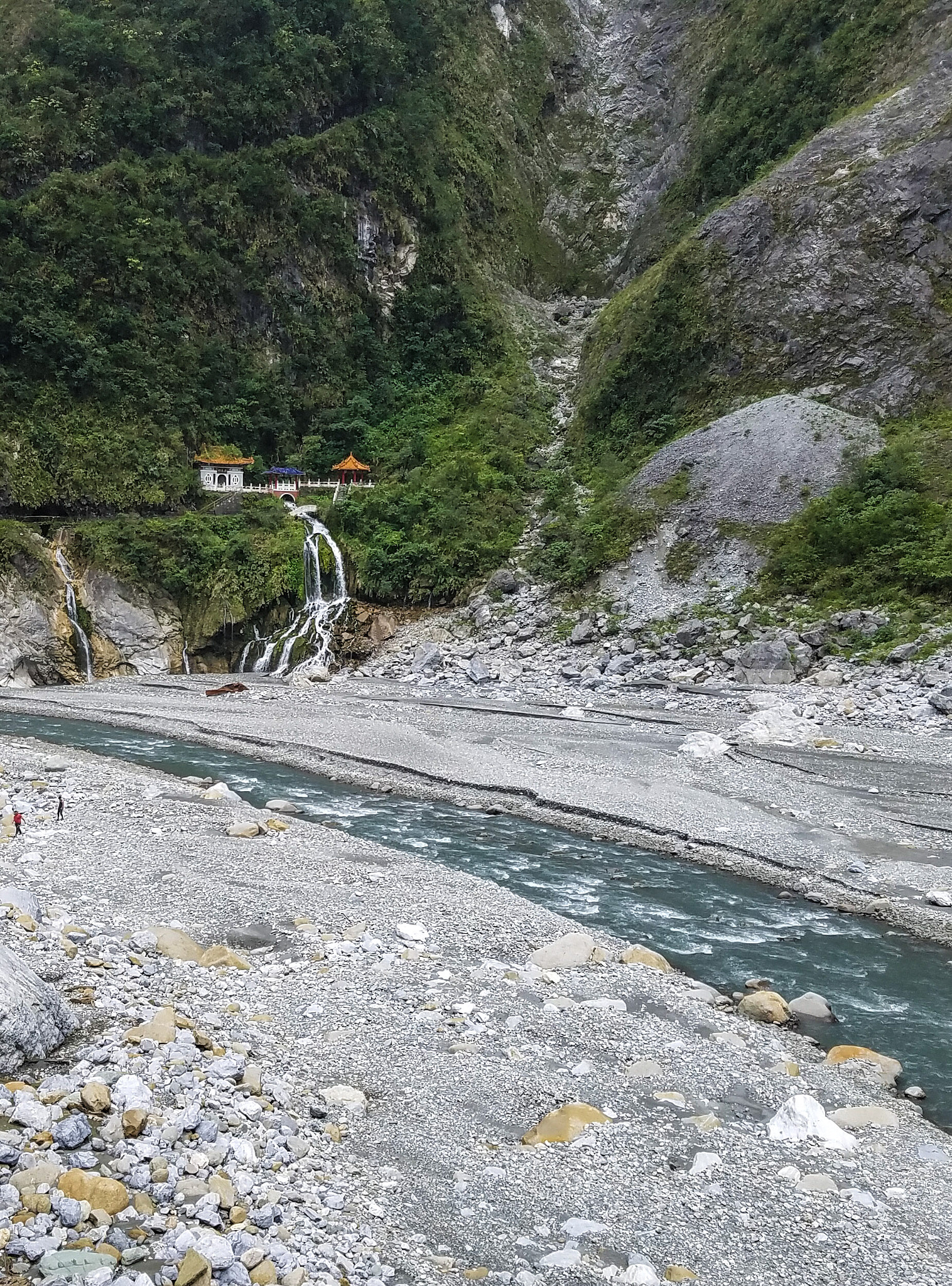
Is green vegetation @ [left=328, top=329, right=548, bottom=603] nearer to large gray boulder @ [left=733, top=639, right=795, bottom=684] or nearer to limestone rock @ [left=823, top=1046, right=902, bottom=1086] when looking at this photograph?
large gray boulder @ [left=733, top=639, right=795, bottom=684]

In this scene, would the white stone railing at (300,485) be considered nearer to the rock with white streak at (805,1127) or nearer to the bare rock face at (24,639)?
the bare rock face at (24,639)

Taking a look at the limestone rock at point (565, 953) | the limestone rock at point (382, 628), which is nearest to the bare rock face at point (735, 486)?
the limestone rock at point (382, 628)

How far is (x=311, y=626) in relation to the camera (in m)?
39.0

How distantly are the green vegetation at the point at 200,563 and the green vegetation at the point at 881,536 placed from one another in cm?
2120

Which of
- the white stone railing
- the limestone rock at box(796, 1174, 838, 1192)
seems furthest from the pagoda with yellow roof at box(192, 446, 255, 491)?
the limestone rock at box(796, 1174, 838, 1192)

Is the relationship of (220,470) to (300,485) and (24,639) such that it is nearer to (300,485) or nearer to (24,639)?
(300,485)

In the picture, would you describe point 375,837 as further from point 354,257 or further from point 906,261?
point 354,257

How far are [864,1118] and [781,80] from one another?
6153 cm

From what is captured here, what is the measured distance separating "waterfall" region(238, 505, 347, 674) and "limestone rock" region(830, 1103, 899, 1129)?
2953 centimetres

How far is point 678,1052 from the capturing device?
28.0 ft

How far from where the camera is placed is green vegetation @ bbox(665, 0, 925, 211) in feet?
159

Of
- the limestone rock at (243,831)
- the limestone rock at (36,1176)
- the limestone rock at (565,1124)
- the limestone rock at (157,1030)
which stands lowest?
the limestone rock at (565,1124)

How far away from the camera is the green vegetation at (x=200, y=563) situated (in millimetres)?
38156

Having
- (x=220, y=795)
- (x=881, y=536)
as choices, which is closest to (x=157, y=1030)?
(x=220, y=795)
